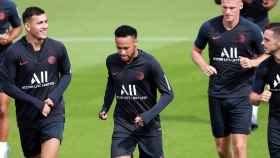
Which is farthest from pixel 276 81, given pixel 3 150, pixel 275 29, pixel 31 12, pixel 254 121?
pixel 254 121

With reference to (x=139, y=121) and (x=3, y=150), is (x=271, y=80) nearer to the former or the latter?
(x=139, y=121)

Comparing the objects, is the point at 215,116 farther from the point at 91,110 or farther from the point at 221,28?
the point at 91,110

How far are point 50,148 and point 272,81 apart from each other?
291 cm

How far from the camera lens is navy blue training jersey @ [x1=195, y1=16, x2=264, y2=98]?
1306 centimetres

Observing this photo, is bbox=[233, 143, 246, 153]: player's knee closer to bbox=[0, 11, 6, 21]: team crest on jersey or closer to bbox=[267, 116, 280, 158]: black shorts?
bbox=[267, 116, 280, 158]: black shorts

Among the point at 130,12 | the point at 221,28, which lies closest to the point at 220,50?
the point at 221,28

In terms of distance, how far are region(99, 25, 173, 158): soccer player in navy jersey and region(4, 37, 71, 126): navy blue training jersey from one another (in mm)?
662

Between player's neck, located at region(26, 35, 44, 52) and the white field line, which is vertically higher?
player's neck, located at region(26, 35, 44, 52)

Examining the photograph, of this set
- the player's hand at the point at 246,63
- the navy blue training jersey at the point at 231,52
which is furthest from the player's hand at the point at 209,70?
the player's hand at the point at 246,63

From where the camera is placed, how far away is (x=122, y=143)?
12141 millimetres

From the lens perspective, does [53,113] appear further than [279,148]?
Yes

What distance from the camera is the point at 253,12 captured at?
1642 cm

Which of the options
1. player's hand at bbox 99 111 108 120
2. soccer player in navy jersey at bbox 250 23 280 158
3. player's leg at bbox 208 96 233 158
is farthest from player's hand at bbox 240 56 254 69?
player's hand at bbox 99 111 108 120

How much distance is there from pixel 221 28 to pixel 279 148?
2239 mm
